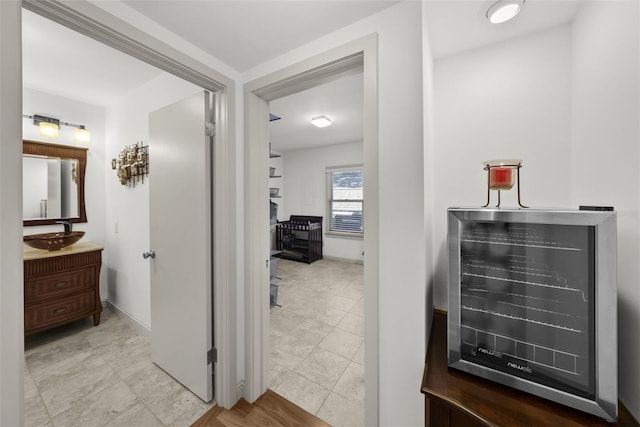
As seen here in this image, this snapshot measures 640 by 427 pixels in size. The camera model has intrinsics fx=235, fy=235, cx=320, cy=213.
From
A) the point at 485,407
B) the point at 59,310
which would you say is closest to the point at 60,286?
the point at 59,310

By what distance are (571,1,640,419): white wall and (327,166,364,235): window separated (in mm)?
4070

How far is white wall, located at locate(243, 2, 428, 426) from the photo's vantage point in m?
1.09

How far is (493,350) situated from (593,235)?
503 mm

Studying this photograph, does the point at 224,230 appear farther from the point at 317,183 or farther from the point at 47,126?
the point at 317,183

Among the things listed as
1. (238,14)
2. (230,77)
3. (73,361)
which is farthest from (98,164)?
(238,14)

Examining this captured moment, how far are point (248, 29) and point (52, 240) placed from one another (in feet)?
9.35

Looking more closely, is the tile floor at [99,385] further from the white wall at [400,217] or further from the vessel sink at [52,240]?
the white wall at [400,217]

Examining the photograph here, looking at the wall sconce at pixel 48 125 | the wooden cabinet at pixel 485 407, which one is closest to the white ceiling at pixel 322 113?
the wall sconce at pixel 48 125

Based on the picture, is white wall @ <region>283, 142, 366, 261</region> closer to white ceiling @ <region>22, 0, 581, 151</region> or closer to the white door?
white ceiling @ <region>22, 0, 581, 151</region>

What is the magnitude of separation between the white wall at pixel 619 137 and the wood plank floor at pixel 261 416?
152 cm

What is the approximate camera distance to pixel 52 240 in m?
2.38

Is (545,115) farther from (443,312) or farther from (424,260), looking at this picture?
(443,312)

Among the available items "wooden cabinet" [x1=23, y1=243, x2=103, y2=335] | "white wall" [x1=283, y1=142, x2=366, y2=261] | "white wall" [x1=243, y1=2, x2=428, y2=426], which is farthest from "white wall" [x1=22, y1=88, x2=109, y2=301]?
"white wall" [x1=283, y1=142, x2=366, y2=261]

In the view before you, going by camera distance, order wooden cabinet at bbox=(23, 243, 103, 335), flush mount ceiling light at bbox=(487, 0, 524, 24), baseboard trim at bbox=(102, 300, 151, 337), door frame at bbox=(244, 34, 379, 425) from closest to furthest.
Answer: flush mount ceiling light at bbox=(487, 0, 524, 24), door frame at bbox=(244, 34, 379, 425), wooden cabinet at bbox=(23, 243, 103, 335), baseboard trim at bbox=(102, 300, 151, 337)
